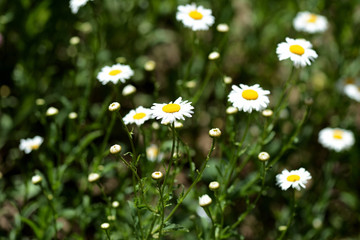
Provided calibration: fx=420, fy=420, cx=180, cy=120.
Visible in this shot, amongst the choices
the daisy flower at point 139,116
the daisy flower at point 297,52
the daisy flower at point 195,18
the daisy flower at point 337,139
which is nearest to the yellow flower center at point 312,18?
the daisy flower at point 337,139

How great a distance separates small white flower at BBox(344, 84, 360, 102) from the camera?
11.7ft

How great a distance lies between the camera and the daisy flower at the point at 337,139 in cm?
325

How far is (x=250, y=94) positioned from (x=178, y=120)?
53 centimetres

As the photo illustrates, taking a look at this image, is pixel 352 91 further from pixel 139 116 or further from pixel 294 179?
pixel 139 116

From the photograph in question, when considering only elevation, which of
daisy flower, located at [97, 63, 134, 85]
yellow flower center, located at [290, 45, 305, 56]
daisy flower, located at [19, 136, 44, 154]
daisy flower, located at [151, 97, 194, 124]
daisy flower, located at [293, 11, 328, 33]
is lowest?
daisy flower, located at [19, 136, 44, 154]

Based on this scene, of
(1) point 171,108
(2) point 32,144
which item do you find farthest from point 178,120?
(2) point 32,144

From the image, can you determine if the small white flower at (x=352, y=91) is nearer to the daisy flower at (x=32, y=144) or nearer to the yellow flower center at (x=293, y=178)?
the yellow flower center at (x=293, y=178)

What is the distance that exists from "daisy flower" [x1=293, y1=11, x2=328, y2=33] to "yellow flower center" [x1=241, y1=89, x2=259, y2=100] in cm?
181

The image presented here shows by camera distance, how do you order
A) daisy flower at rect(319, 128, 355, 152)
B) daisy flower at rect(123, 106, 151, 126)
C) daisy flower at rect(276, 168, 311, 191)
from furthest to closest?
daisy flower at rect(319, 128, 355, 152) → daisy flower at rect(123, 106, 151, 126) → daisy flower at rect(276, 168, 311, 191)

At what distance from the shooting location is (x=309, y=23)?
12.1ft

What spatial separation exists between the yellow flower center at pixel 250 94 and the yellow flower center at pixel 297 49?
38cm

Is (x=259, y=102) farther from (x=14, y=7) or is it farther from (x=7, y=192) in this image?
(x=14, y=7)

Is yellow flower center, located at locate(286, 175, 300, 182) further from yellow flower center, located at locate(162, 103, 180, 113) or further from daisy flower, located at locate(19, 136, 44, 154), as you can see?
daisy flower, located at locate(19, 136, 44, 154)

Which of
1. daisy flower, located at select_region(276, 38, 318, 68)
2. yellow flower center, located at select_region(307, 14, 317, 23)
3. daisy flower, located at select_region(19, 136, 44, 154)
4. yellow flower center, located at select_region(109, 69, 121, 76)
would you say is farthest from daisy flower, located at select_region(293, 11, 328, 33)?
daisy flower, located at select_region(19, 136, 44, 154)
